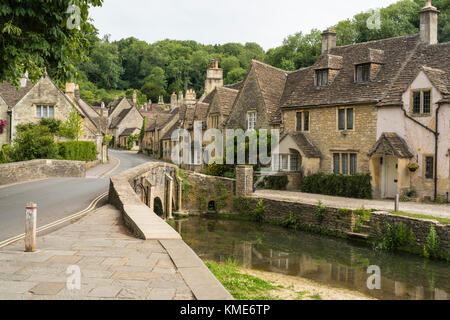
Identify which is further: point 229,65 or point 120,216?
point 229,65

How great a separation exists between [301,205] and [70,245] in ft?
53.7

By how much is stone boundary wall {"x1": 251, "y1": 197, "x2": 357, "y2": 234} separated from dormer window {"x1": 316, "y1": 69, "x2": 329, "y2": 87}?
9.49 meters

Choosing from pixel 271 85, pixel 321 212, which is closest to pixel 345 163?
pixel 321 212

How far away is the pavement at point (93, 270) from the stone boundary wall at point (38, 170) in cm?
1579

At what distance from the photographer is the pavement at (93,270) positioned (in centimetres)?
618

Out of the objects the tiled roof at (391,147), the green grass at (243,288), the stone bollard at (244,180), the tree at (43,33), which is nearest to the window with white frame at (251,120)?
the stone bollard at (244,180)

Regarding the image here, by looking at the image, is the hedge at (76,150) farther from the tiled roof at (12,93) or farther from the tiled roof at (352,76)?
the tiled roof at (352,76)

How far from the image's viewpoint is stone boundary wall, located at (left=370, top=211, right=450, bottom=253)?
1684 centimetres

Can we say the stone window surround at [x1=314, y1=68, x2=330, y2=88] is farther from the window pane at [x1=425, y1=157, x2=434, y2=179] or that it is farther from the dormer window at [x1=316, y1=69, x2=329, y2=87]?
the window pane at [x1=425, y1=157, x2=434, y2=179]

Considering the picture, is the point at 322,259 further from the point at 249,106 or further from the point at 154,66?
the point at 154,66

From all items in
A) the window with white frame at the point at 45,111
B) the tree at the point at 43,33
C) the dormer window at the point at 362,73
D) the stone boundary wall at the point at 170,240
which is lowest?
the stone boundary wall at the point at 170,240

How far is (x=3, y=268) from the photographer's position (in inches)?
291

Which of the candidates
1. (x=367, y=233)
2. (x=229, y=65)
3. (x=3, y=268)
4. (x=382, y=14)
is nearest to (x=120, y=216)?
(x=3, y=268)

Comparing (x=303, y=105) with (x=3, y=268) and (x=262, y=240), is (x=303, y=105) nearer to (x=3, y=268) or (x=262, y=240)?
(x=262, y=240)
